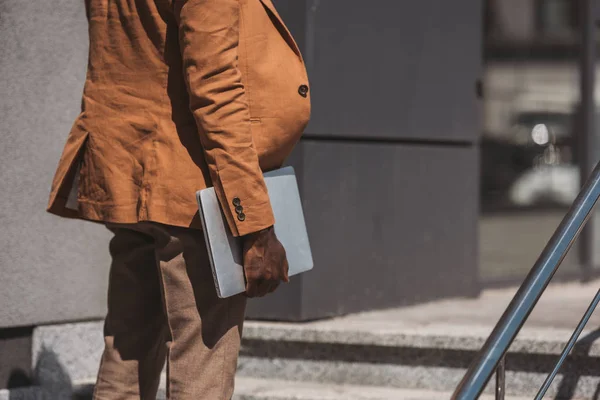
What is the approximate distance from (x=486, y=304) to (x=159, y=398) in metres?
1.77

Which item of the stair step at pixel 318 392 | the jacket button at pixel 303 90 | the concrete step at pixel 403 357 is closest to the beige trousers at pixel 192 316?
the jacket button at pixel 303 90

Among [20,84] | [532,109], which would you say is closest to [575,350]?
[20,84]

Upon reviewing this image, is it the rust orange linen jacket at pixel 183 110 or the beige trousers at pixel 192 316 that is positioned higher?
the rust orange linen jacket at pixel 183 110

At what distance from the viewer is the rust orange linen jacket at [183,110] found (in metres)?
2.28

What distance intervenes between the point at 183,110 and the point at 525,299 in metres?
0.93

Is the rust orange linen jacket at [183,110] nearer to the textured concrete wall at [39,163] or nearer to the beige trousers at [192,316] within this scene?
the beige trousers at [192,316]

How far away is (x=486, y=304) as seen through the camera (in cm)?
460

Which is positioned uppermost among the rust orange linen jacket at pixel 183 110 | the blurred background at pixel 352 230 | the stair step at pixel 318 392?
the rust orange linen jacket at pixel 183 110

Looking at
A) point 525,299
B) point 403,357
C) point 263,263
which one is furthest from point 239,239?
point 403,357

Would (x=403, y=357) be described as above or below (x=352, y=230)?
below

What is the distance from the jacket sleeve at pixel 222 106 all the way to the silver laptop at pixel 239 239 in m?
0.03

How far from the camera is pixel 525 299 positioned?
7.18 feet

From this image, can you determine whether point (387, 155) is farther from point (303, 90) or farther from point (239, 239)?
point (239, 239)

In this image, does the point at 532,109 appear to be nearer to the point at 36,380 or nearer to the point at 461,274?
the point at 461,274
